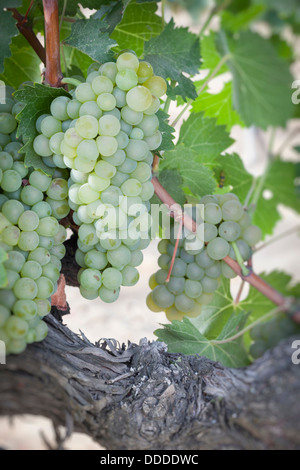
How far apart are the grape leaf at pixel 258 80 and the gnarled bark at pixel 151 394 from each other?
257 millimetres

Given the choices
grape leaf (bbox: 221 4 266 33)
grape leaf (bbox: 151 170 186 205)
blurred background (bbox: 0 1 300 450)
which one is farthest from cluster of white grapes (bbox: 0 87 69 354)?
grape leaf (bbox: 221 4 266 33)

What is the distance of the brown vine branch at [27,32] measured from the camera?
68 cm

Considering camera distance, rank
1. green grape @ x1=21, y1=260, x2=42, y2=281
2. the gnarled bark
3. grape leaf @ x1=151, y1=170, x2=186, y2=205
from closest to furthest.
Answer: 1. the gnarled bark
2. green grape @ x1=21, y1=260, x2=42, y2=281
3. grape leaf @ x1=151, y1=170, x2=186, y2=205

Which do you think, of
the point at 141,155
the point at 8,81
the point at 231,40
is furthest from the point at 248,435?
the point at 8,81

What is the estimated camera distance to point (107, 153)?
546 millimetres

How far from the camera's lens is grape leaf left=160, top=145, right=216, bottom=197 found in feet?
2.55

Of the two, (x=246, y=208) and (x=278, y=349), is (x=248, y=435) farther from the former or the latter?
(x=246, y=208)

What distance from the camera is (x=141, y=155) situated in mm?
574

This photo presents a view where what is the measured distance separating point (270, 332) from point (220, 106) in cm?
51

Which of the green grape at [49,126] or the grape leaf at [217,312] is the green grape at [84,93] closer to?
the green grape at [49,126]

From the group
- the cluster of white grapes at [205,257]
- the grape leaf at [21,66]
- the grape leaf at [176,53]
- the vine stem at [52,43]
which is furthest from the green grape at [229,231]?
the grape leaf at [21,66]

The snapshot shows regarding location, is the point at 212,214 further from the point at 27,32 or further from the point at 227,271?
the point at 27,32

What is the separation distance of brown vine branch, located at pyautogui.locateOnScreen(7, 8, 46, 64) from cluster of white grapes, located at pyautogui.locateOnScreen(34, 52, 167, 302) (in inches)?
5.4

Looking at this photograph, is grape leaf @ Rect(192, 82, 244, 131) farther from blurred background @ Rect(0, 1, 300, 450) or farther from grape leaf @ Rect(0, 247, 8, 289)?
grape leaf @ Rect(0, 247, 8, 289)
